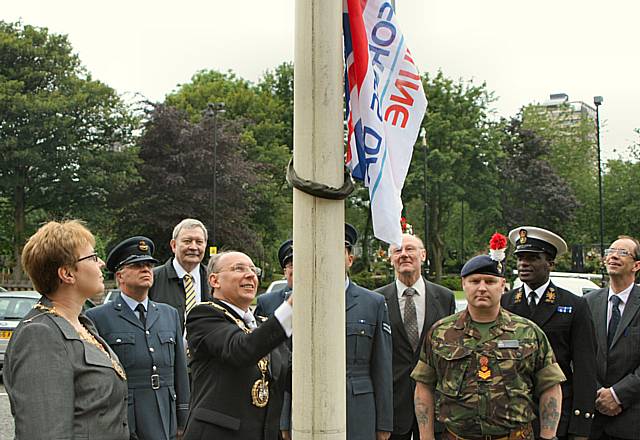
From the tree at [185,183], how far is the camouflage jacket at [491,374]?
36.6 metres

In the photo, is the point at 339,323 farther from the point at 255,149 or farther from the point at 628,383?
the point at 255,149

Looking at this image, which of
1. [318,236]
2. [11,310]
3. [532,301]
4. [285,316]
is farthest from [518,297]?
[11,310]

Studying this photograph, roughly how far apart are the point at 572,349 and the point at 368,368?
1.44 m

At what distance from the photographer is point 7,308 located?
51.7 ft

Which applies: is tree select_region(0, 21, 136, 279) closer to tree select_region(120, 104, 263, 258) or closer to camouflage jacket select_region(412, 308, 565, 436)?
tree select_region(120, 104, 263, 258)

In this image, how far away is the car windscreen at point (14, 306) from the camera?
15.6 meters

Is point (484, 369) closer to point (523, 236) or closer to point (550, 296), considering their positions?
point (550, 296)

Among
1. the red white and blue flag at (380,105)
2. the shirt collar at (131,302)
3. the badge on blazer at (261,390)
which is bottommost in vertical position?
the badge on blazer at (261,390)

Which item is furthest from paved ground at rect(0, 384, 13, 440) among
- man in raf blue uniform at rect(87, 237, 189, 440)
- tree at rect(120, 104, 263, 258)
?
tree at rect(120, 104, 263, 258)

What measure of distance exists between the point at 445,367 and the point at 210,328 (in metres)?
1.52

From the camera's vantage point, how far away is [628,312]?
21.2 ft

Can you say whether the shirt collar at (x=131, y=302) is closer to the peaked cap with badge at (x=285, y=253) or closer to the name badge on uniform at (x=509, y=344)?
the peaked cap with badge at (x=285, y=253)

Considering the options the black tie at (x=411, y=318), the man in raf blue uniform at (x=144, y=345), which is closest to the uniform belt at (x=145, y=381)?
the man in raf blue uniform at (x=144, y=345)

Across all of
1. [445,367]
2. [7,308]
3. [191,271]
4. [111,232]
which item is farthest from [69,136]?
[445,367]
